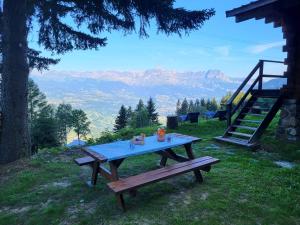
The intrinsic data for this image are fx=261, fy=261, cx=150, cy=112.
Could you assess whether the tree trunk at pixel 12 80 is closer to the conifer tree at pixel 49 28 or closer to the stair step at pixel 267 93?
the conifer tree at pixel 49 28

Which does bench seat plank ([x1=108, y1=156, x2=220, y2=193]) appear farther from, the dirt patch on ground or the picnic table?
the dirt patch on ground

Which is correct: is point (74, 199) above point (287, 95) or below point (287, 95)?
below

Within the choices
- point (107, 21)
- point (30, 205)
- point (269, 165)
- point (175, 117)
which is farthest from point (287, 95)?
point (30, 205)

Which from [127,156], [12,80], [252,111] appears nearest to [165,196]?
[127,156]

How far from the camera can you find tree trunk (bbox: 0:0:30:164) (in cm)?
691

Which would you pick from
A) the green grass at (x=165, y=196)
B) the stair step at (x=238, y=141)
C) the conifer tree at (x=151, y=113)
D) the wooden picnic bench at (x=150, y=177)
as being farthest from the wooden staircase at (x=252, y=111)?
the conifer tree at (x=151, y=113)

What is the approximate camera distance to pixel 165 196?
14.2ft

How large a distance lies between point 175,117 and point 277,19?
17.6 feet

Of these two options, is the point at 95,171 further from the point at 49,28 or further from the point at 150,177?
the point at 49,28

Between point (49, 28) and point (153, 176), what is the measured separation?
23.2 ft

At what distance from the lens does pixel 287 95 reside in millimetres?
7633

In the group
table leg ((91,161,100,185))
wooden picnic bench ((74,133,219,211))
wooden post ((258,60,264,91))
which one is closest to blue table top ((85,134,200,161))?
wooden picnic bench ((74,133,219,211))

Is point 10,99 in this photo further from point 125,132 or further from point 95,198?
point 125,132

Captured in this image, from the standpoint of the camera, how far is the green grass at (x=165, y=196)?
3.68 m
